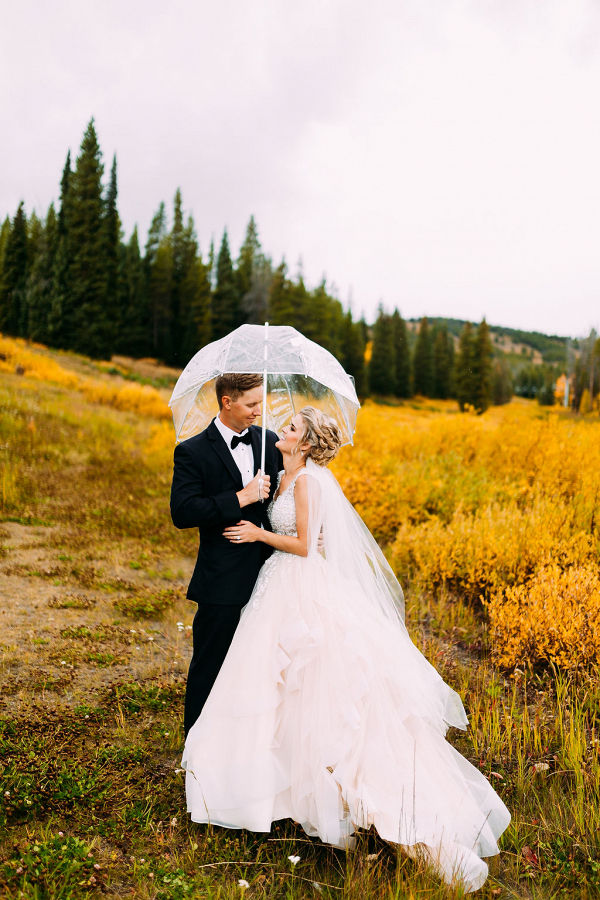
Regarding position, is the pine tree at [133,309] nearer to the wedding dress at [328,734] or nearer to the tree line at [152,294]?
the tree line at [152,294]

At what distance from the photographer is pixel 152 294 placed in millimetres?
44469

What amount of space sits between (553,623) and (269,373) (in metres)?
2.75

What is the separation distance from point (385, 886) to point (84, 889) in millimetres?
1207

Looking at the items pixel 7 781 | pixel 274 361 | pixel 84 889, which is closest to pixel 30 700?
pixel 7 781

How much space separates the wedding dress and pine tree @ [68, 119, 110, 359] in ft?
110

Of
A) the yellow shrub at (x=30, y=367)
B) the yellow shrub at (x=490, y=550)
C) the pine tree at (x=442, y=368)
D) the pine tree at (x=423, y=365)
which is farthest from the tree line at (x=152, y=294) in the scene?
the yellow shrub at (x=490, y=550)

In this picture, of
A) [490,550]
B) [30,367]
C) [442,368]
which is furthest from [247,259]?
[490,550]

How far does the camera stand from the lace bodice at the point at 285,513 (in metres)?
2.87

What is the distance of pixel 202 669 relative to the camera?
115 inches

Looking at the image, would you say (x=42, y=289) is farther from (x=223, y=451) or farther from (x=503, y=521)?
(x=223, y=451)

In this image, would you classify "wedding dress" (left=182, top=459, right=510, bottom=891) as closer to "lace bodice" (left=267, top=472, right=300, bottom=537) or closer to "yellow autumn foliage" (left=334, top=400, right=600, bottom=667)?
"lace bodice" (left=267, top=472, right=300, bottom=537)

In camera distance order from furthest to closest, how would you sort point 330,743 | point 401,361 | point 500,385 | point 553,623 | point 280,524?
1. point 500,385
2. point 401,361
3. point 553,623
4. point 280,524
5. point 330,743

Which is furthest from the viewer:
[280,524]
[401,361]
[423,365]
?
[423,365]

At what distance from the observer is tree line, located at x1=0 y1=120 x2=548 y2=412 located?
32969 millimetres
